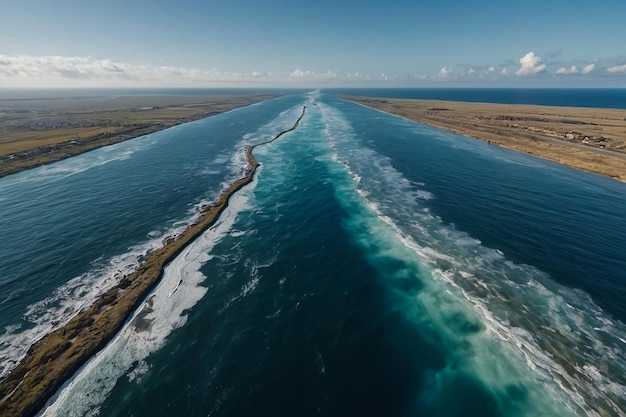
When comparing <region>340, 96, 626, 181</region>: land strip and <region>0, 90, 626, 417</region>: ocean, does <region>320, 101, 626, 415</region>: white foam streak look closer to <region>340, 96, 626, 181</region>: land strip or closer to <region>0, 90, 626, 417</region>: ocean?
<region>0, 90, 626, 417</region>: ocean

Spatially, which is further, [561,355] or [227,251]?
[227,251]

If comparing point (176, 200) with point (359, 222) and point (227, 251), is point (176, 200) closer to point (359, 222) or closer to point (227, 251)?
point (227, 251)

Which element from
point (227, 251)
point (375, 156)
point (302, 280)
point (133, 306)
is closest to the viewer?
point (133, 306)

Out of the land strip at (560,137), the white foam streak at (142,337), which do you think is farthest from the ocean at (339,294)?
the land strip at (560,137)

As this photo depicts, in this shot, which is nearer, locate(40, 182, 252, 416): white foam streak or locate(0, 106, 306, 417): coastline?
locate(0, 106, 306, 417): coastline

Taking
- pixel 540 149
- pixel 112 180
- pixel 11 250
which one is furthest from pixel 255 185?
pixel 540 149

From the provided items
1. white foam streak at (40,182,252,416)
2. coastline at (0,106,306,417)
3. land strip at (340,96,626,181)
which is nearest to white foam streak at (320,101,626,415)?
white foam streak at (40,182,252,416)

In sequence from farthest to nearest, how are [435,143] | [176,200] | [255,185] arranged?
[435,143]
[255,185]
[176,200]
